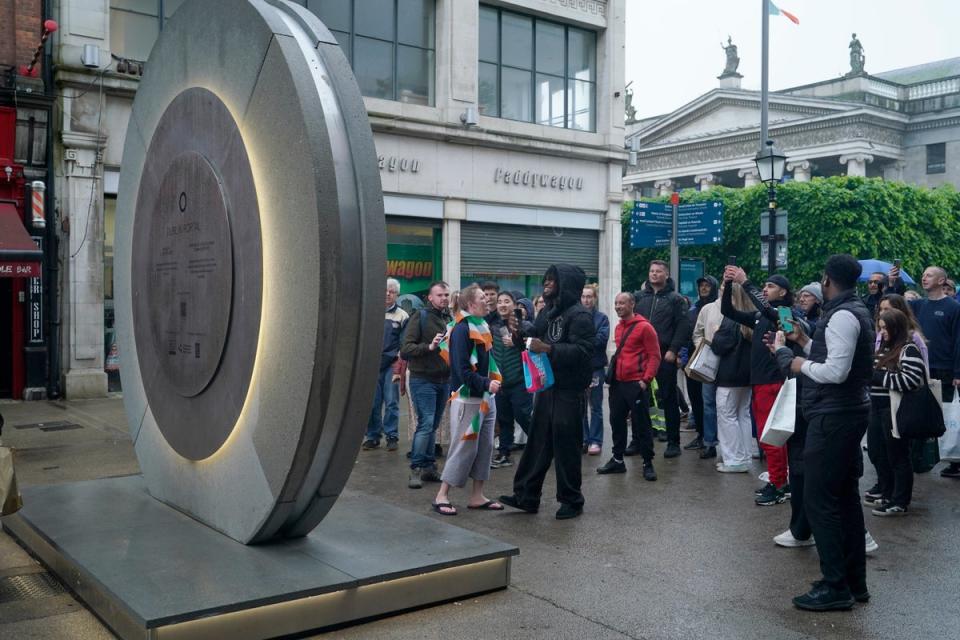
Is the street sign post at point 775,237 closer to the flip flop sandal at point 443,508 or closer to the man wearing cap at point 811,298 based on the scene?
the man wearing cap at point 811,298

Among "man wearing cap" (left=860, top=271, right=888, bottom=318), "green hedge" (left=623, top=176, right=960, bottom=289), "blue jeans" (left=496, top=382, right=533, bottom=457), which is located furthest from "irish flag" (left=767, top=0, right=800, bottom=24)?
"blue jeans" (left=496, top=382, right=533, bottom=457)

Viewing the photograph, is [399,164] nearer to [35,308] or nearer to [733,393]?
[35,308]

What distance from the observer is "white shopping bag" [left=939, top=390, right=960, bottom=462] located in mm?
8914

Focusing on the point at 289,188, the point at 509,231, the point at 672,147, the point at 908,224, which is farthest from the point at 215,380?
the point at 672,147

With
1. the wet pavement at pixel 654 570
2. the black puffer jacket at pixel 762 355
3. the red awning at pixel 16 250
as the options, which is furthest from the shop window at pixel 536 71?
the wet pavement at pixel 654 570

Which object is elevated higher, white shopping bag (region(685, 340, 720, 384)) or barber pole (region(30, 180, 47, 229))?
barber pole (region(30, 180, 47, 229))

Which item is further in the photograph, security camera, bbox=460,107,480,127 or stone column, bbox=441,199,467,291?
stone column, bbox=441,199,467,291

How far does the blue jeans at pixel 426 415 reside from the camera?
843cm

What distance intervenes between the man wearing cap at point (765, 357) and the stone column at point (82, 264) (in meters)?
11.1

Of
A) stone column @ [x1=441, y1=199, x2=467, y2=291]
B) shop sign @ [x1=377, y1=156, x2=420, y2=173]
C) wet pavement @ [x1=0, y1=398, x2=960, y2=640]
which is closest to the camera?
wet pavement @ [x1=0, y1=398, x2=960, y2=640]

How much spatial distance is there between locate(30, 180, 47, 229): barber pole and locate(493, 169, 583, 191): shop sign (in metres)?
9.61

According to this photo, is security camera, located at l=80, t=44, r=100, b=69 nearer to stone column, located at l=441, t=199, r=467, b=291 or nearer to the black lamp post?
stone column, located at l=441, t=199, r=467, b=291

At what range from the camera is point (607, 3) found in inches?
876

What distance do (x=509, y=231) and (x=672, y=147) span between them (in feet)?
112
